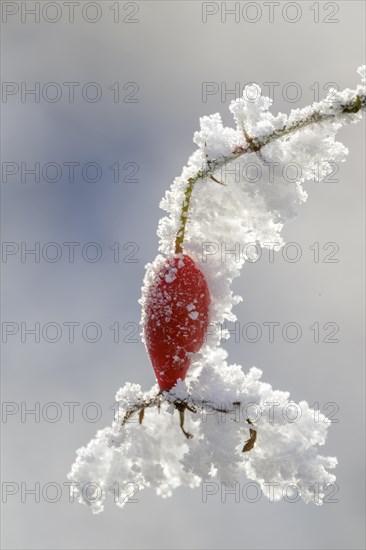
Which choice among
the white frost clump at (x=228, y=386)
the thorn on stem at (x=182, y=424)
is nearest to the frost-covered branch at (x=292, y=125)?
the white frost clump at (x=228, y=386)

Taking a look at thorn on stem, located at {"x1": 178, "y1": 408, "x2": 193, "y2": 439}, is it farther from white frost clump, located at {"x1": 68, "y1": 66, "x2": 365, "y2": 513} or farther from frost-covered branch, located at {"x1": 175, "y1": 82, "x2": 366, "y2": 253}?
frost-covered branch, located at {"x1": 175, "y1": 82, "x2": 366, "y2": 253}

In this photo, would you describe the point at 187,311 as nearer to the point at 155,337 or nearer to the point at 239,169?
the point at 155,337

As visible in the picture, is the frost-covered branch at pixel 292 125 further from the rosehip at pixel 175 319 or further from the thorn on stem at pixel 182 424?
the thorn on stem at pixel 182 424

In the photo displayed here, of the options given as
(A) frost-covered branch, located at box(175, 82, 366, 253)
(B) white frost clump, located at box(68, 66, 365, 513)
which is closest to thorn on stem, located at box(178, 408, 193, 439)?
(B) white frost clump, located at box(68, 66, 365, 513)

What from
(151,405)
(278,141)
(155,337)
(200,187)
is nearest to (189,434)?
(151,405)

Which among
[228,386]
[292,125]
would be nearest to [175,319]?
A: [228,386]
